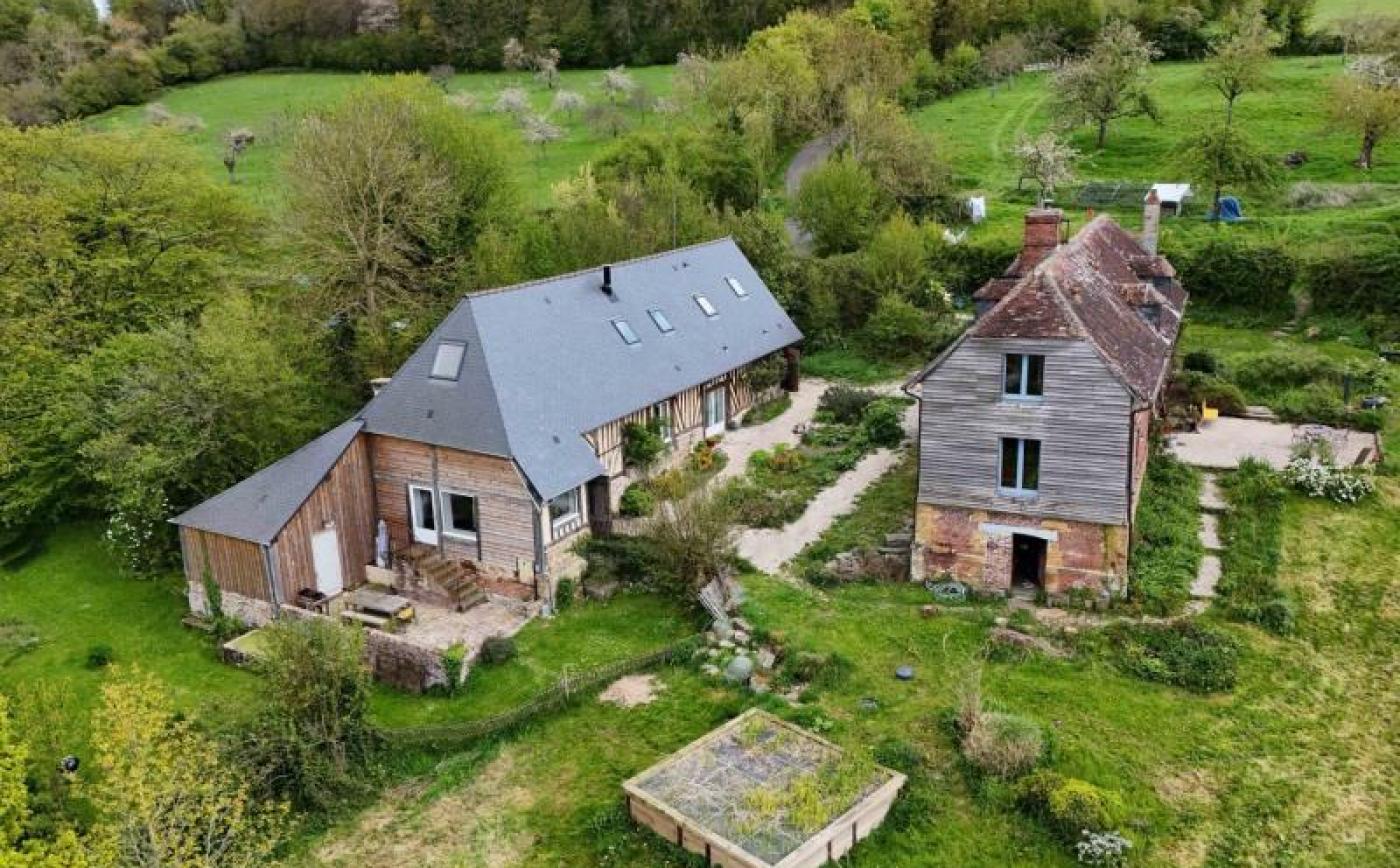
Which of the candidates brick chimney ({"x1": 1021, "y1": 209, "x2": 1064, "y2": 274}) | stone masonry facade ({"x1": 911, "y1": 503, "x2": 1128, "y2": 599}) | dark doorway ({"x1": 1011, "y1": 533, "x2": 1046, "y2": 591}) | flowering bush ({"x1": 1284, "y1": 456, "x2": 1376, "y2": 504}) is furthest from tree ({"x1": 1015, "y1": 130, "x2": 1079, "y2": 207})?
stone masonry facade ({"x1": 911, "y1": 503, "x2": 1128, "y2": 599})

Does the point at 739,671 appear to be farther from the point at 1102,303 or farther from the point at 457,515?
the point at 1102,303

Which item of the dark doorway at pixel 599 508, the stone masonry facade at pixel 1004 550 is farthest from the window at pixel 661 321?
the stone masonry facade at pixel 1004 550

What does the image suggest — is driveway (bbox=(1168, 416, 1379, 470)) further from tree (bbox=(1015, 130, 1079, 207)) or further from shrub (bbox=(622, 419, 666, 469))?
tree (bbox=(1015, 130, 1079, 207))

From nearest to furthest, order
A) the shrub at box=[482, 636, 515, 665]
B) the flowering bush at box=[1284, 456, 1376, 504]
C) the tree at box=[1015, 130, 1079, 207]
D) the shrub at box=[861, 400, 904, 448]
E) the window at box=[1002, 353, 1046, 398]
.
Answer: the shrub at box=[482, 636, 515, 665]
the window at box=[1002, 353, 1046, 398]
the flowering bush at box=[1284, 456, 1376, 504]
the shrub at box=[861, 400, 904, 448]
the tree at box=[1015, 130, 1079, 207]

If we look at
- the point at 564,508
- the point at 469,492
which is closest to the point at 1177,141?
the point at 564,508

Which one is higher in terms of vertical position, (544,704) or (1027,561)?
(1027,561)

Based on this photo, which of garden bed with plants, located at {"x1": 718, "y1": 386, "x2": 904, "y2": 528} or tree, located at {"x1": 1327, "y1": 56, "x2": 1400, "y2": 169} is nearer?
garden bed with plants, located at {"x1": 718, "y1": 386, "x2": 904, "y2": 528}
